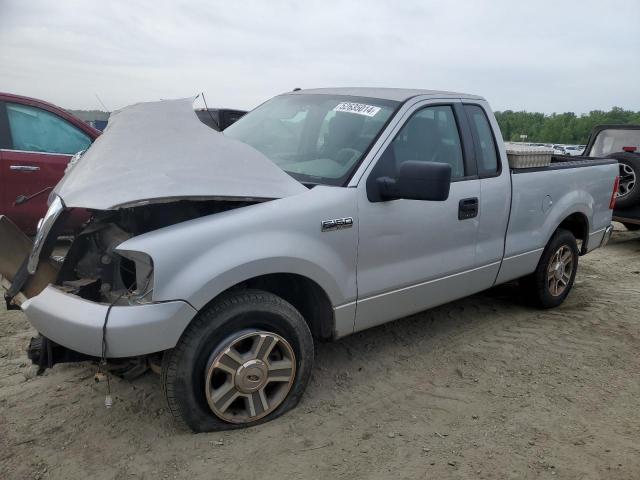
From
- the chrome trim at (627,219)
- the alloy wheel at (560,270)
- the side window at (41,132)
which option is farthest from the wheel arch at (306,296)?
the chrome trim at (627,219)

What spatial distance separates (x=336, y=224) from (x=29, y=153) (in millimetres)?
4314

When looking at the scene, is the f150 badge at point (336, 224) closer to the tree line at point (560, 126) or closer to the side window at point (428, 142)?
the side window at point (428, 142)

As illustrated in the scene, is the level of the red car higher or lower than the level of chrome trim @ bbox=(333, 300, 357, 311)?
higher

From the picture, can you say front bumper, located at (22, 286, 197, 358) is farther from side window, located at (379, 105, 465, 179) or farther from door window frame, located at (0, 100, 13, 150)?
door window frame, located at (0, 100, 13, 150)

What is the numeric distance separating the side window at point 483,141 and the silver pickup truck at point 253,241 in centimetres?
3

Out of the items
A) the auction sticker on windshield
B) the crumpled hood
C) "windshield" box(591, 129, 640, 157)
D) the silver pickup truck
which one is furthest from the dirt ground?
"windshield" box(591, 129, 640, 157)

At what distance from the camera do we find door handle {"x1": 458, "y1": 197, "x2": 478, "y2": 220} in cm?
364

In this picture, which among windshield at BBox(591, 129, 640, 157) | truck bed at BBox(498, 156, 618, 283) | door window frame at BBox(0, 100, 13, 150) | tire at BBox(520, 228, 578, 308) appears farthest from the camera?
windshield at BBox(591, 129, 640, 157)

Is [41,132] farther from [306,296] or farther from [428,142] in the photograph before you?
[428,142]

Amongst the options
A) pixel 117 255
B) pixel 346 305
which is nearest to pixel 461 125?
pixel 346 305

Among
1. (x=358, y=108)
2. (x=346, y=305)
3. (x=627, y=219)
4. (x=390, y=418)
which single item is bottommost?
(x=390, y=418)

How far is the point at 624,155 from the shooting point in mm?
7391

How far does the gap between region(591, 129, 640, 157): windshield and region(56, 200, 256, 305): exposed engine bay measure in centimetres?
742

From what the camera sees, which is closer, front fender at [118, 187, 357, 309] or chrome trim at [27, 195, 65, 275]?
front fender at [118, 187, 357, 309]
